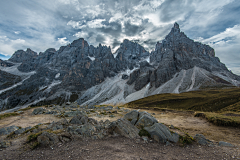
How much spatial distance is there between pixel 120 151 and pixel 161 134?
5.53m

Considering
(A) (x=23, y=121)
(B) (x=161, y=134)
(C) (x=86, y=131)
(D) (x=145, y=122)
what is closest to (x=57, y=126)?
(C) (x=86, y=131)

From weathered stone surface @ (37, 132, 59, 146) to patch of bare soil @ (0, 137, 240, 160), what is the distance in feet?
1.71

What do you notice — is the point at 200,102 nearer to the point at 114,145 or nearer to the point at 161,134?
the point at 161,134

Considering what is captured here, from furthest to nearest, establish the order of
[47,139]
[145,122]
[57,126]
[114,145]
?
[145,122], [57,126], [114,145], [47,139]

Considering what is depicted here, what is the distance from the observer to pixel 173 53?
191 metres

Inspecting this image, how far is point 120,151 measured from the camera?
964 centimetres

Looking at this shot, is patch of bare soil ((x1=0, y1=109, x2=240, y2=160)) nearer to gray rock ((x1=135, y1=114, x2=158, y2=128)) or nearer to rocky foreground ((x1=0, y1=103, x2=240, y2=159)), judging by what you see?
rocky foreground ((x1=0, y1=103, x2=240, y2=159))

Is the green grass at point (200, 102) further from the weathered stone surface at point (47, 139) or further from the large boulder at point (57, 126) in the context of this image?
the weathered stone surface at point (47, 139)

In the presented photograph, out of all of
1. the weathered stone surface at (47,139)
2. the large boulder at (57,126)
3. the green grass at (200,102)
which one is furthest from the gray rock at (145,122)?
the green grass at (200,102)

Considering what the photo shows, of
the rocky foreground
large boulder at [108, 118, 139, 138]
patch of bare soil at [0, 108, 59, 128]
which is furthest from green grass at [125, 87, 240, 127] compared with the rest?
patch of bare soil at [0, 108, 59, 128]

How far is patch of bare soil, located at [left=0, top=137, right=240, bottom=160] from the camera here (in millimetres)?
8711

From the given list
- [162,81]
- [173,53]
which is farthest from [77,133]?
[173,53]

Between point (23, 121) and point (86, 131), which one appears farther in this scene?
point (23, 121)

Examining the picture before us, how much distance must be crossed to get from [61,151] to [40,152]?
163 cm
